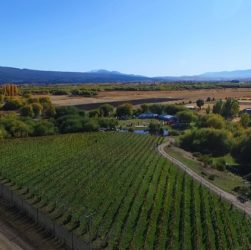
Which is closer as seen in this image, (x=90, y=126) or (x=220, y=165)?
(x=220, y=165)

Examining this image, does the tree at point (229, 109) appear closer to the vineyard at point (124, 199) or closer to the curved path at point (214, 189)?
the vineyard at point (124, 199)

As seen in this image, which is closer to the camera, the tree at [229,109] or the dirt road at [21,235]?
the dirt road at [21,235]

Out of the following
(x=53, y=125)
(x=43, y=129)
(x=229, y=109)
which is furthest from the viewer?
(x=229, y=109)

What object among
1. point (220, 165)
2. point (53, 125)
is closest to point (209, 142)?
point (220, 165)

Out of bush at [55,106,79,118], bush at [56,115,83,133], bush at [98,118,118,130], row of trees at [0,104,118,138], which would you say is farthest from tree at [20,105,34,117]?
bush at [98,118,118,130]

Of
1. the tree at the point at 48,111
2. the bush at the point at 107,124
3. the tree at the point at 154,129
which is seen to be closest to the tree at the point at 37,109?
the tree at the point at 48,111

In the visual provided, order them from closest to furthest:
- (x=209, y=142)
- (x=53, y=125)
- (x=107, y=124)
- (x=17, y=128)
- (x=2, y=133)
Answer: (x=209, y=142)
(x=2, y=133)
(x=17, y=128)
(x=53, y=125)
(x=107, y=124)

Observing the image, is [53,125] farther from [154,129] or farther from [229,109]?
[229,109]

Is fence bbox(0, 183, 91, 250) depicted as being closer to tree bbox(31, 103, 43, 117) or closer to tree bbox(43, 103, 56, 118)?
tree bbox(43, 103, 56, 118)

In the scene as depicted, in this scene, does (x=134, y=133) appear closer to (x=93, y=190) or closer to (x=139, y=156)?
(x=139, y=156)

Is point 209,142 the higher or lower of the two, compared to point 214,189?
lower
